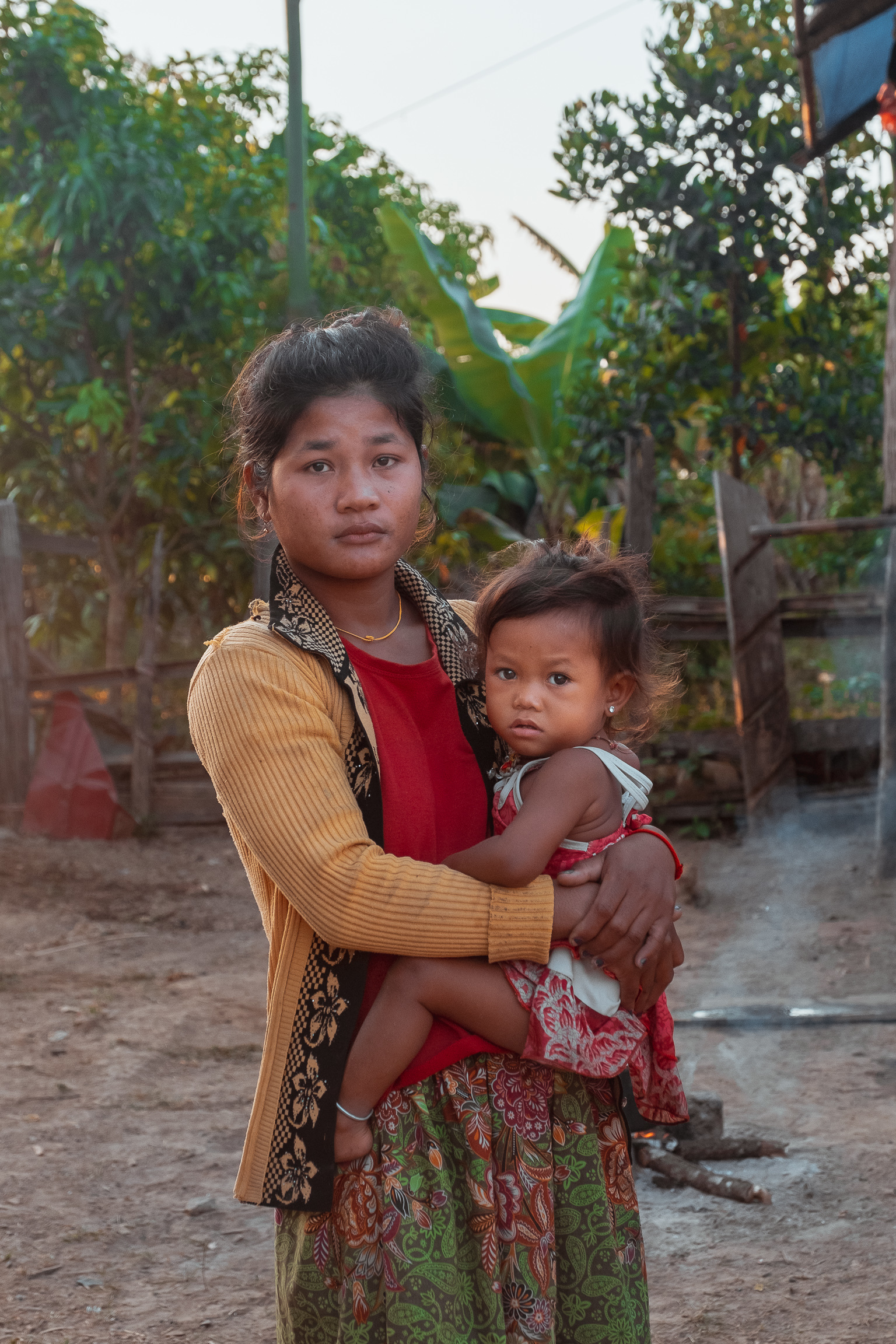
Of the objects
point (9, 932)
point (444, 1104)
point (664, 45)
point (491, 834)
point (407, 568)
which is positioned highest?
point (664, 45)

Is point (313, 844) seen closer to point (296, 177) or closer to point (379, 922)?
point (379, 922)

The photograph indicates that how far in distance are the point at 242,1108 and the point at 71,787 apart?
179 inches

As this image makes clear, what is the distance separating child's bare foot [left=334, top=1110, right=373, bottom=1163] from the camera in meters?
1.36

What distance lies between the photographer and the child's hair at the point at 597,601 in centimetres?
150

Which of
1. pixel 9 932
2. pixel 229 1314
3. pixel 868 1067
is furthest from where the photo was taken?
pixel 9 932

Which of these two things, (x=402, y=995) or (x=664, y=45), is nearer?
(x=402, y=995)

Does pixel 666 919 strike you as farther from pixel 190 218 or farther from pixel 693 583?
pixel 190 218

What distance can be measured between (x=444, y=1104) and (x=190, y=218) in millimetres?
8053

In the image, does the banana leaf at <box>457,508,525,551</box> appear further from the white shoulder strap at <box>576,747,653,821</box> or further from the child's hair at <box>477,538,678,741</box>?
the white shoulder strap at <box>576,747,653,821</box>

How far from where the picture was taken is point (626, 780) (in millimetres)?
1492

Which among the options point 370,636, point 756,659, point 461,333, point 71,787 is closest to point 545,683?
point 370,636

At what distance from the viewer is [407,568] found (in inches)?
65.5

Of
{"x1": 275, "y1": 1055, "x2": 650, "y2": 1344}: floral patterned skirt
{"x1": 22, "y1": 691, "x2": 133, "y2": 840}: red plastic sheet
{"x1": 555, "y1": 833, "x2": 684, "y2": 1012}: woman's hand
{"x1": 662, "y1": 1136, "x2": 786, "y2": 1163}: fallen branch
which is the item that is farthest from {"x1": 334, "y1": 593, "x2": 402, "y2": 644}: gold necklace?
{"x1": 22, "y1": 691, "x2": 133, "y2": 840}: red plastic sheet

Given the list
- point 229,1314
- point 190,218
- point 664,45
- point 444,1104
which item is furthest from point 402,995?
point 190,218
